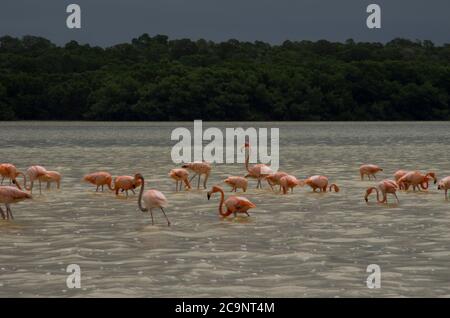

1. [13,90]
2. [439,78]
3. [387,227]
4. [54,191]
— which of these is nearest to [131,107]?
[13,90]

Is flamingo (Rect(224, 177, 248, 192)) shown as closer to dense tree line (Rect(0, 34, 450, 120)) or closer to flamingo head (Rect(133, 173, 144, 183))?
flamingo head (Rect(133, 173, 144, 183))

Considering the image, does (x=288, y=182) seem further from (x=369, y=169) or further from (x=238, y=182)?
(x=369, y=169)

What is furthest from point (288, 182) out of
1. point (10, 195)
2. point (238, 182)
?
point (10, 195)

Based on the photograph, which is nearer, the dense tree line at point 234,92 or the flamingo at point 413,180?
the flamingo at point 413,180

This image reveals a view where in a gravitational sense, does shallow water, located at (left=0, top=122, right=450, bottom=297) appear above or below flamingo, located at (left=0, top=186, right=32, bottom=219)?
below

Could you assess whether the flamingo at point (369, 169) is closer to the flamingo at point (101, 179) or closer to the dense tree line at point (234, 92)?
the flamingo at point (101, 179)

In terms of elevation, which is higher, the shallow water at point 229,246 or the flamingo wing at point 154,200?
the flamingo wing at point 154,200

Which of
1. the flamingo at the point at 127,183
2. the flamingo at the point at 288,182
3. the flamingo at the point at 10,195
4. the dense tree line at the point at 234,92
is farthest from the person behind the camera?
the dense tree line at the point at 234,92

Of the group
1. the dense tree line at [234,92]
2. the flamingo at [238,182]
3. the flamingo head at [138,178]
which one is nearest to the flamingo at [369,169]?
the flamingo at [238,182]

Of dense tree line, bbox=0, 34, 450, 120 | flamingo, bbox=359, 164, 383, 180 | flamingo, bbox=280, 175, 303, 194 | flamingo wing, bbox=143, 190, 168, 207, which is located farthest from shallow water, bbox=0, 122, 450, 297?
dense tree line, bbox=0, 34, 450, 120

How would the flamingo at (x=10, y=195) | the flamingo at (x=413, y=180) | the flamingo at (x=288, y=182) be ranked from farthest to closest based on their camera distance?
the flamingo at (x=413, y=180) → the flamingo at (x=288, y=182) → the flamingo at (x=10, y=195)

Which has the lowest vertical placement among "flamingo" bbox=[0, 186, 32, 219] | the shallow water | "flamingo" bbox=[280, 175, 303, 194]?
the shallow water
